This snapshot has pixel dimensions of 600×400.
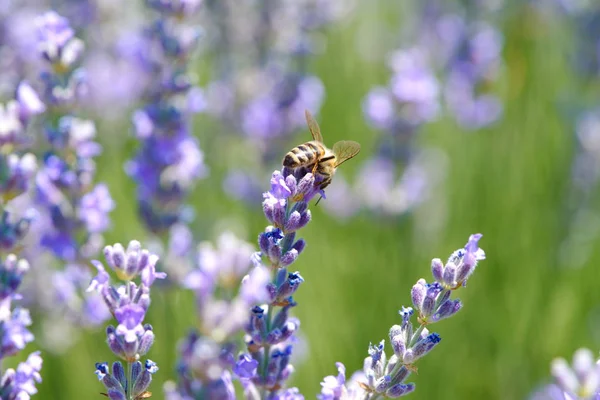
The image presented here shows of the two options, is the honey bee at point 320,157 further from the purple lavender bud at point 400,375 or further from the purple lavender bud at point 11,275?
the purple lavender bud at point 11,275

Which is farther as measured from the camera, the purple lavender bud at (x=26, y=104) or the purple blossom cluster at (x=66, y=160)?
the purple blossom cluster at (x=66, y=160)

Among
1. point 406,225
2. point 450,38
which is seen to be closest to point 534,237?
point 406,225

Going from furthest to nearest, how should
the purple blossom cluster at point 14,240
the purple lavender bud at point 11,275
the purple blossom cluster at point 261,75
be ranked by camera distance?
the purple blossom cluster at point 261,75
the purple lavender bud at point 11,275
the purple blossom cluster at point 14,240

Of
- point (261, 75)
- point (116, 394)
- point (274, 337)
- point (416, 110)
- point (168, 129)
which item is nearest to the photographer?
point (116, 394)

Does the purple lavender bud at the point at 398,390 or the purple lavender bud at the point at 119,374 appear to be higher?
the purple lavender bud at the point at 119,374

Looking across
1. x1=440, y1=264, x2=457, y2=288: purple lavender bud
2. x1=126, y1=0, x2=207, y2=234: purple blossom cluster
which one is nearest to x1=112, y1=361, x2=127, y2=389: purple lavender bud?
x1=440, y1=264, x2=457, y2=288: purple lavender bud

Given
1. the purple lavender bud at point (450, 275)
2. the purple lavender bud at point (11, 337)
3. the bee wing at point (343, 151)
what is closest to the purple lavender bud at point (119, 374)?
the purple lavender bud at point (11, 337)

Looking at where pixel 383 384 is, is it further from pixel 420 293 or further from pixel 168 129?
pixel 168 129

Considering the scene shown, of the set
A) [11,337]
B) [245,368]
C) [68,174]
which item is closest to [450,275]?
[245,368]
